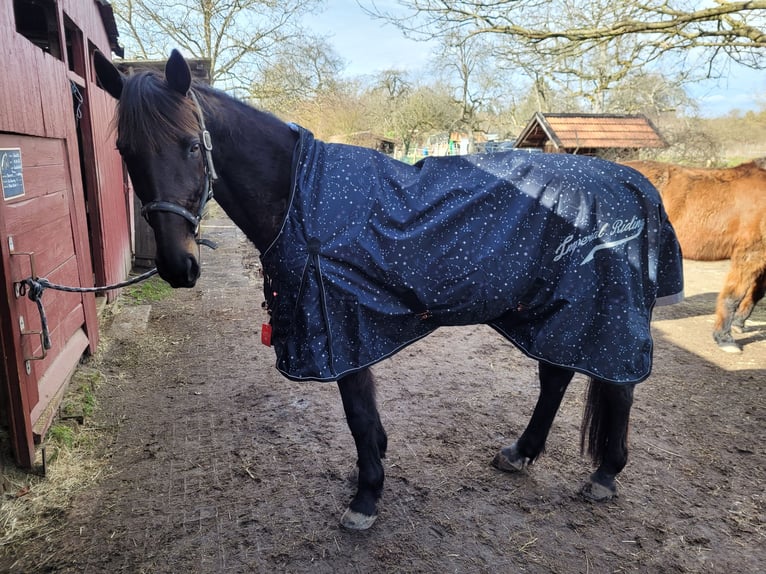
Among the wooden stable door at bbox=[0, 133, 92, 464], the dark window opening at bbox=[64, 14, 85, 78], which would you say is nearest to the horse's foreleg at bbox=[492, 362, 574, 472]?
the wooden stable door at bbox=[0, 133, 92, 464]

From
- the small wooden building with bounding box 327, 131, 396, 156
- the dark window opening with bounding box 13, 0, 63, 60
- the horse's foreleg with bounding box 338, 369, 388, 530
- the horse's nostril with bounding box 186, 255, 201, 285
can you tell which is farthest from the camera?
the small wooden building with bounding box 327, 131, 396, 156

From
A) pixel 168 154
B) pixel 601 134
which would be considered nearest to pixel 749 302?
pixel 168 154

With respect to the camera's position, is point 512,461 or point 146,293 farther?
point 146,293

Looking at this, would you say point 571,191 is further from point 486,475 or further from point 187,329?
point 187,329

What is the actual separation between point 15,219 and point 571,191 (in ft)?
9.49

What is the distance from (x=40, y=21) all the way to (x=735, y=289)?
741 centimetres

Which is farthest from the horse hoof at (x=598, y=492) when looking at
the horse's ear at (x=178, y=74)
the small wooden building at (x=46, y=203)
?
the small wooden building at (x=46, y=203)

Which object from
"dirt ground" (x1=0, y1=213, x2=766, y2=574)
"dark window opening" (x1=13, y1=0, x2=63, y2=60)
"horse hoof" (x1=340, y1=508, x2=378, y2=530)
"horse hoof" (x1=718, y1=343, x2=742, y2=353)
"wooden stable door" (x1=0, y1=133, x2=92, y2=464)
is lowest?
"horse hoof" (x1=718, y1=343, x2=742, y2=353)

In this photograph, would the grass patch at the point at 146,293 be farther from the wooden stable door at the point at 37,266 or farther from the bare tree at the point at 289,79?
the bare tree at the point at 289,79

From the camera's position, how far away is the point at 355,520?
2182 mm

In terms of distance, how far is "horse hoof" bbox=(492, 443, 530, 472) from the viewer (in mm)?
2629

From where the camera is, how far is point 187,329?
483 cm

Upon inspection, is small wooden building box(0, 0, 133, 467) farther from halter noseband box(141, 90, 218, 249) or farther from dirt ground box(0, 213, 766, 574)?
dirt ground box(0, 213, 766, 574)

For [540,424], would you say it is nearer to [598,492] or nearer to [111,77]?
[598,492]
